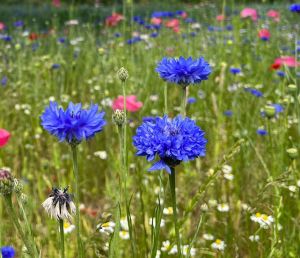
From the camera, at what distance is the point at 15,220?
0.65 metres

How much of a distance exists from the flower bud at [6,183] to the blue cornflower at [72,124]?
90 millimetres

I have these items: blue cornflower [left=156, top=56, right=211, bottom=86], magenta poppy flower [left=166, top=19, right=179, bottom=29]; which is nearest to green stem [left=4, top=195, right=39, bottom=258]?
blue cornflower [left=156, top=56, right=211, bottom=86]

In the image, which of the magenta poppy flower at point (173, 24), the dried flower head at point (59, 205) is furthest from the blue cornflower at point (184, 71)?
the magenta poppy flower at point (173, 24)

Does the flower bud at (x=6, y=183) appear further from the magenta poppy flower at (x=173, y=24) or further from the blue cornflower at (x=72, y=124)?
the magenta poppy flower at (x=173, y=24)

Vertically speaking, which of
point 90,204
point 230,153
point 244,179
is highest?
point 230,153

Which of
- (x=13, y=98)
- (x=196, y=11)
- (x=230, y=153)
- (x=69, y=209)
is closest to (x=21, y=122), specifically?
(x=13, y=98)

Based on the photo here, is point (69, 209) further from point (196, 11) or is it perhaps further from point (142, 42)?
point (196, 11)

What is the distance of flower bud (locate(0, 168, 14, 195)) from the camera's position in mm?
659

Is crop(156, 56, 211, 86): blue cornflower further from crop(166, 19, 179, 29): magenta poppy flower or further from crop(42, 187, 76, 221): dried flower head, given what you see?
crop(166, 19, 179, 29): magenta poppy flower

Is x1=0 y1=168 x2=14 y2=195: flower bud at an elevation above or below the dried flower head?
above

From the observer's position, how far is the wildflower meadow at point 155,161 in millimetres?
749

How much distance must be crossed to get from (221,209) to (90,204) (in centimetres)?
59

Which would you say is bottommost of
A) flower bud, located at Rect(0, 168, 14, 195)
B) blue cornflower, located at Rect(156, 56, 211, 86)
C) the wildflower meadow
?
the wildflower meadow

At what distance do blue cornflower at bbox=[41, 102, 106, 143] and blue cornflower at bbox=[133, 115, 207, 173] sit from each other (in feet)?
0.25
